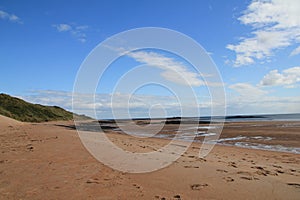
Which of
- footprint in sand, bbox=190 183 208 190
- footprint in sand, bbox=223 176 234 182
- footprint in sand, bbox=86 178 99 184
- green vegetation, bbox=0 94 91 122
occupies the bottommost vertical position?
footprint in sand, bbox=223 176 234 182

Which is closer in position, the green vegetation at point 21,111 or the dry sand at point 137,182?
the dry sand at point 137,182

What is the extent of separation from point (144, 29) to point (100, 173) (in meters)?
8.94

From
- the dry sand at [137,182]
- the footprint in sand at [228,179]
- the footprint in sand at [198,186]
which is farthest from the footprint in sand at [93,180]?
the footprint in sand at [228,179]

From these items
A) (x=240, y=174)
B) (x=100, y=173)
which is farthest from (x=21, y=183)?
(x=240, y=174)

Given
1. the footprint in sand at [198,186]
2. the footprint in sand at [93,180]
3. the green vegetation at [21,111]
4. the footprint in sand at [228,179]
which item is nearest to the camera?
the footprint in sand at [198,186]

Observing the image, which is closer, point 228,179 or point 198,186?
point 198,186

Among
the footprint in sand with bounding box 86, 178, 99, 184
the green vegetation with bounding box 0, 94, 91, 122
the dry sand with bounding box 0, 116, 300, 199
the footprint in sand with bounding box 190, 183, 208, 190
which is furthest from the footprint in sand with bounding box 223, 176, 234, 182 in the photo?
the green vegetation with bounding box 0, 94, 91, 122

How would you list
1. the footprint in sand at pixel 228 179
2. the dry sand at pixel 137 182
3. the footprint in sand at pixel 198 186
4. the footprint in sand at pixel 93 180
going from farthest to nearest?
the footprint in sand at pixel 228 179 < the footprint in sand at pixel 93 180 < the footprint in sand at pixel 198 186 < the dry sand at pixel 137 182

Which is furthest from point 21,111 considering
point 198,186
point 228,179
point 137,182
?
point 198,186

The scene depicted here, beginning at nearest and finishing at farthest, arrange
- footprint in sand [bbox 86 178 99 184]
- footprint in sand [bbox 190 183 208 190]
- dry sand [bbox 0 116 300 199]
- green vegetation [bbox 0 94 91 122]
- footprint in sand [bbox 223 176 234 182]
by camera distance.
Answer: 1. dry sand [bbox 0 116 300 199]
2. footprint in sand [bbox 190 183 208 190]
3. footprint in sand [bbox 86 178 99 184]
4. footprint in sand [bbox 223 176 234 182]
5. green vegetation [bbox 0 94 91 122]

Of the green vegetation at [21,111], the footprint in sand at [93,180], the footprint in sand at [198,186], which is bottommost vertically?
the footprint in sand at [198,186]

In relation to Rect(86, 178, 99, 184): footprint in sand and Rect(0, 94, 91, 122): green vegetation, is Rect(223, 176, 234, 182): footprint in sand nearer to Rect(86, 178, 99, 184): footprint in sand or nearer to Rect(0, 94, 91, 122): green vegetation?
Rect(86, 178, 99, 184): footprint in sand

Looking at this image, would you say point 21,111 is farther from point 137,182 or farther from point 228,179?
point 228,179

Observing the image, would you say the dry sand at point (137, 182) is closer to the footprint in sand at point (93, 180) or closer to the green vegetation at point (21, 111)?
the footprint in sand at point (93, 180)
